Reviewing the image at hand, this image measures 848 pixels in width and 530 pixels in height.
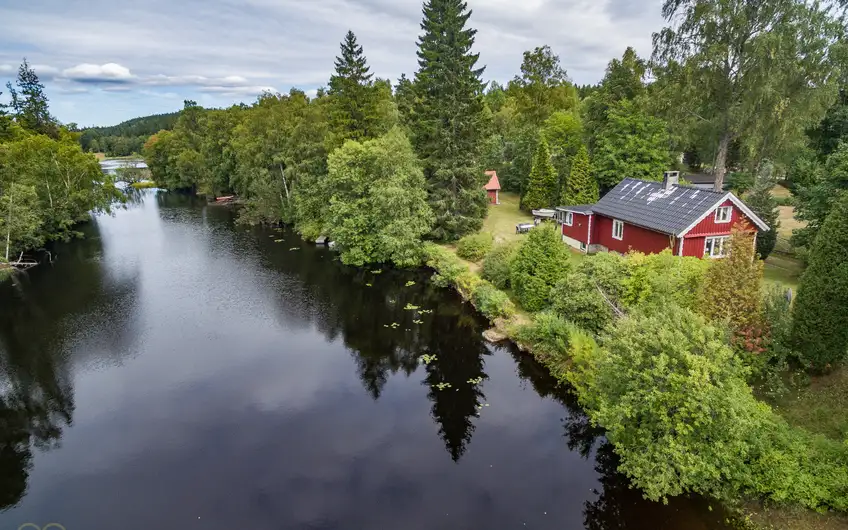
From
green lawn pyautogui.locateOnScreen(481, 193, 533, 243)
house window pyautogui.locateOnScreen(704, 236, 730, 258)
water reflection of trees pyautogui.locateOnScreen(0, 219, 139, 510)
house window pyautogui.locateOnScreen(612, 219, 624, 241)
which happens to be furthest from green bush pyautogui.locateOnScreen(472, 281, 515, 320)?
water reflection of trees pyautogui.locateOnScreen(0, 219, 139, 510)

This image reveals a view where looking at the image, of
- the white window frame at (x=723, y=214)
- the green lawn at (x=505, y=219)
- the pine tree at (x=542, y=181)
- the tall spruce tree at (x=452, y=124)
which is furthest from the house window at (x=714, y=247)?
the pine tree at (x=542, y=181)

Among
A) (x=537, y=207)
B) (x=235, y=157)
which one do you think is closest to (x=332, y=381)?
(x=537, y=207)

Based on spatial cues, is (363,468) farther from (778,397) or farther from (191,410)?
(778,397)

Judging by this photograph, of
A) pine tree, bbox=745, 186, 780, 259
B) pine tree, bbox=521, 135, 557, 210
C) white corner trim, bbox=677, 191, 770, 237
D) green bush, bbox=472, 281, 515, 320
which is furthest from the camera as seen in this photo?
pine tree, bbox=521, 135, 557, 210

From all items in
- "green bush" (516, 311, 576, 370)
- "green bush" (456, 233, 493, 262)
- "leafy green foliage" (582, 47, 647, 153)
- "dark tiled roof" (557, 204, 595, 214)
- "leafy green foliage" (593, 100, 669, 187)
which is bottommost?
"green bush" (516, 311, 576, 370)

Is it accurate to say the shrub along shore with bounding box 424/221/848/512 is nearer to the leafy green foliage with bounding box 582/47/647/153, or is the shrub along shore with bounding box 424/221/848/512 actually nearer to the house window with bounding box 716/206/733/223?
the house window with bounding box 716/206/733/223

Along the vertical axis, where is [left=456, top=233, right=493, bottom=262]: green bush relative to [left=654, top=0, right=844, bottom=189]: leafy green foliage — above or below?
below
